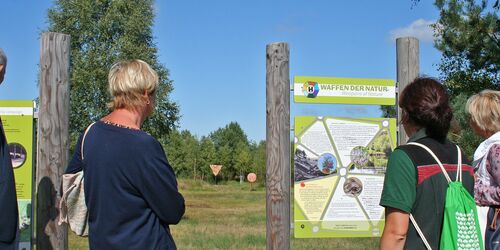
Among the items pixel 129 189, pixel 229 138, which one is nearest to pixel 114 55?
pixel 129 189

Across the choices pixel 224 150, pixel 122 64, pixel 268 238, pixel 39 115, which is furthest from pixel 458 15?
pixel 224 150

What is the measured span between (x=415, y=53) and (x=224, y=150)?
60.0 meters

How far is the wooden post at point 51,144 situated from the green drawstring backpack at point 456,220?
310 centimetres

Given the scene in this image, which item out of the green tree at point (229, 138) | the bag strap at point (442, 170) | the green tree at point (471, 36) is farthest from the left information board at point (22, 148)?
the green tree at point (229, 138)

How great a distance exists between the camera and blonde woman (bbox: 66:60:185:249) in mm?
2729

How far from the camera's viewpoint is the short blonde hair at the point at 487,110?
373 centimetres

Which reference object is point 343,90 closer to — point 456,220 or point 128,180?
point 456,220

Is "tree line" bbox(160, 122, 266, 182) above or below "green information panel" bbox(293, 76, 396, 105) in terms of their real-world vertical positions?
below

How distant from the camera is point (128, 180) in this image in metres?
2.73

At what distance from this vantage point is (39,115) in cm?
478

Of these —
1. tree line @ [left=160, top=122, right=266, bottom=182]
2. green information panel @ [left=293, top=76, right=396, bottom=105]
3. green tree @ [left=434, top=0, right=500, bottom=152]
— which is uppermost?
green tree @ [left=434, top=0, right=500, bottom=152]

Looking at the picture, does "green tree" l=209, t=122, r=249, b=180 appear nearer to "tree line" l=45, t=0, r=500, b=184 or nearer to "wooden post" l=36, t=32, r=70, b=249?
"tree line" l=45, t=0, r=500, b=184

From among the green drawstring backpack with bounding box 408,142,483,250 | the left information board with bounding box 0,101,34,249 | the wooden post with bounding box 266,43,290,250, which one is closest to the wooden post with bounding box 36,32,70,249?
the left information board with bounding box 0,101,34,249

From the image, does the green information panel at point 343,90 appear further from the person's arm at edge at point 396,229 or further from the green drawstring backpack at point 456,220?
the person's arm at edge at point 396,229
